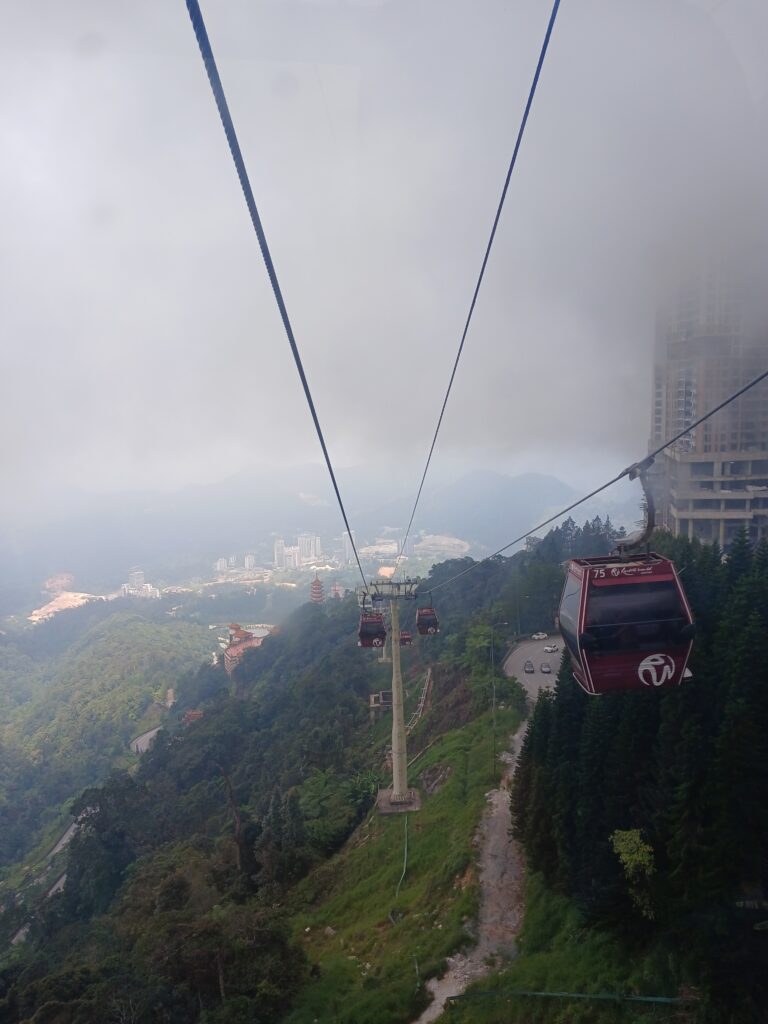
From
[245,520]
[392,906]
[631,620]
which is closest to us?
[631,620]

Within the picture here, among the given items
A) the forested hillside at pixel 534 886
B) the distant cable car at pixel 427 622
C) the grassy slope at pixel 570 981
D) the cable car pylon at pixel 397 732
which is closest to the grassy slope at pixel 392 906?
the forested hillside at pixel 534 886

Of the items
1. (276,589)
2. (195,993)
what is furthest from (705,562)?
(276,589)

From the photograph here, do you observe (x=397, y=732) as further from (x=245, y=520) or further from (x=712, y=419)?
(x=245, y=520)

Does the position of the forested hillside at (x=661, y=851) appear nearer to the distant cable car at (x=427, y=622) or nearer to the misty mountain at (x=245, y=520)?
the distant cable car at (x=427, y=622)

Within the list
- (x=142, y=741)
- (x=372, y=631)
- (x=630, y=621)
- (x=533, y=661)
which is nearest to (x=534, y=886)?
(x=372, y=631)

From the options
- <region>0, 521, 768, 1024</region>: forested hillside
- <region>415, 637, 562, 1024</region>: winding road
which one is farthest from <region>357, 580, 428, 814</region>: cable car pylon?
<region>415, 637, 562, 1024</region>: winding road
